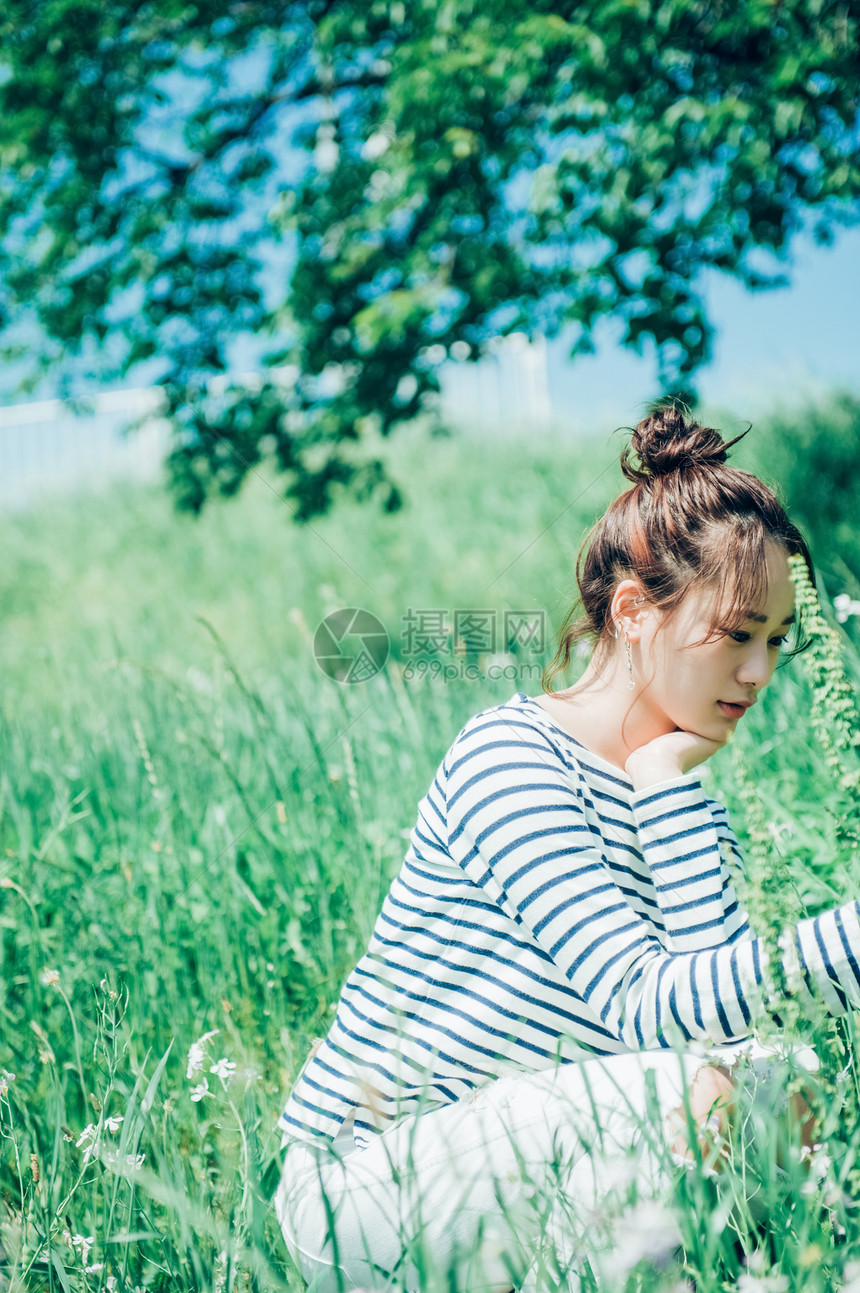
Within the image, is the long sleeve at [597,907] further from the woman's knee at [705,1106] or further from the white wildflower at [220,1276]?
the white wildflower at [220,1276]

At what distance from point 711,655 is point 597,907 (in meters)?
0.35

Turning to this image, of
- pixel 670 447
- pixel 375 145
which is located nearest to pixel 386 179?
pixel 375 145

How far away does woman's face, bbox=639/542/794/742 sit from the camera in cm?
121

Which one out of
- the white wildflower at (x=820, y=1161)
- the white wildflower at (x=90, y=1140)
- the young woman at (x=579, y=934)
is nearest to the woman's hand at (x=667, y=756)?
the young woman at (x=579, y=934)

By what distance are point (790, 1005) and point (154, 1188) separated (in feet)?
2.15

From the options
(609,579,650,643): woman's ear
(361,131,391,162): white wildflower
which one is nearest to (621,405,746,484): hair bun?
(609,579,650,643): woman's ear

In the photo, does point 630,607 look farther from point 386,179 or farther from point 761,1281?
point 386,179

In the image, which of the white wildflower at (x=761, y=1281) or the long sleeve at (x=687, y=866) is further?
the long sleeve at (x=687, y=866)

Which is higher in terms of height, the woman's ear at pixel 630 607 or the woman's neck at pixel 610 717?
the woman's ear at pixel 630 607

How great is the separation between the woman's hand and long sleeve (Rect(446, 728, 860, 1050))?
30 mm

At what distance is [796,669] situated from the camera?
2.43m

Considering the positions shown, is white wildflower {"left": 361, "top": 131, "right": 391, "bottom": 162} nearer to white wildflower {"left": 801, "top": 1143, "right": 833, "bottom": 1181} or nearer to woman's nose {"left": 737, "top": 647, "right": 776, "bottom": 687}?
woman's nose {"left": 737, "top": 647, "right": 776, "bottom": 687}

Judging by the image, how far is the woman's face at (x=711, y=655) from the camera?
1.21 metres

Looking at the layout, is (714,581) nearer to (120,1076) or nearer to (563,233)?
(120,1076)
